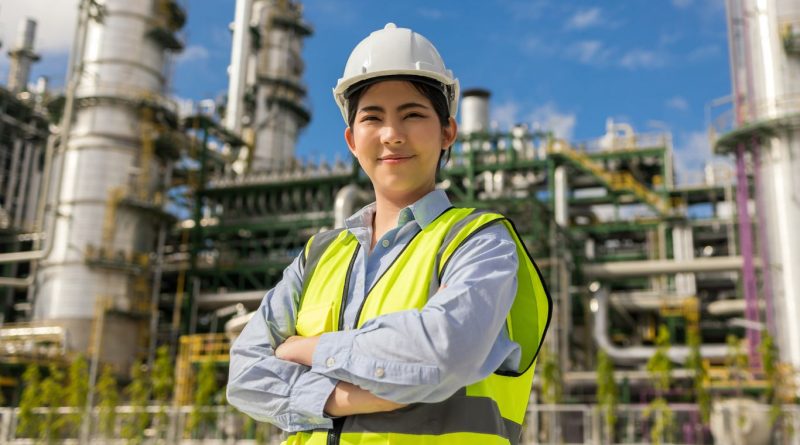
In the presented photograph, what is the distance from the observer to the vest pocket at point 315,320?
5.90ft

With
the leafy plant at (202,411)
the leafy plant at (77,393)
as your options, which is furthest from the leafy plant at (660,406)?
the leafy plant at (77,393)

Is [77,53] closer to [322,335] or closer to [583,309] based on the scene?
[583,309]

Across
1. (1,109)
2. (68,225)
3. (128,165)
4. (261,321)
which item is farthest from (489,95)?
(261,321)

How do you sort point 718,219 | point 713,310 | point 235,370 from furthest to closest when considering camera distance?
point 718,219 → point 713,310 → point 235,370

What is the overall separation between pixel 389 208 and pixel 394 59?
0.40 meters

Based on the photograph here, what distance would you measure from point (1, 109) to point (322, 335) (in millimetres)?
33683

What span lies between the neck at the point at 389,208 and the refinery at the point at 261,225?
16.7 meters

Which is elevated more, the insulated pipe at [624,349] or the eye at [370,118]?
the insulated pipe at [624,349]

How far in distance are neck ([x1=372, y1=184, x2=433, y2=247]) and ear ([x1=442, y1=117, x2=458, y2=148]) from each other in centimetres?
16

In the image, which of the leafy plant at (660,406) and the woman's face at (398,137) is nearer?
the woman's face at (398,137)

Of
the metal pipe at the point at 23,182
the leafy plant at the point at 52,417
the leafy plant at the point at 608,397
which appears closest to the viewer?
the leafy plant at the point at 608,397

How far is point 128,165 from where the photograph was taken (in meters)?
27.9

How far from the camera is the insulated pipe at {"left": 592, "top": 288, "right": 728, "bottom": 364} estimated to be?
23291mm

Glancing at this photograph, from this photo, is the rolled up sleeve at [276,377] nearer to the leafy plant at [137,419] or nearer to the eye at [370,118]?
the eye at [370,118]
